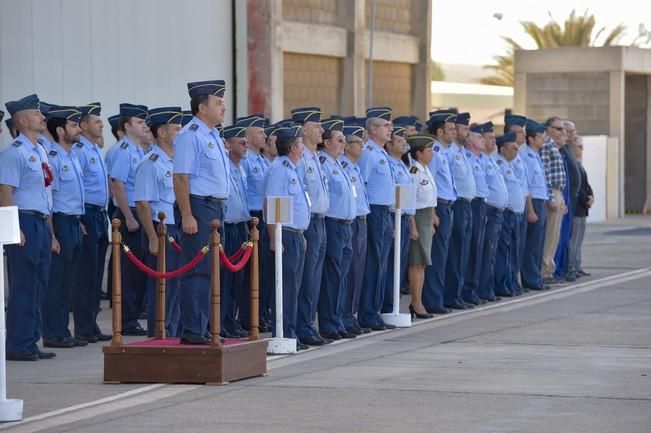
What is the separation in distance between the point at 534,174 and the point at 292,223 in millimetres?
6617

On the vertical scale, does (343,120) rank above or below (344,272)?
above

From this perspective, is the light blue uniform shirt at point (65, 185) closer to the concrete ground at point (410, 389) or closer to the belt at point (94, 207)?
the belt at point (94, 207)

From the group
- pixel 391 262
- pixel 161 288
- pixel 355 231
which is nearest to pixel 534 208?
pixel 391 262

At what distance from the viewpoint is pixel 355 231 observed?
14.7m

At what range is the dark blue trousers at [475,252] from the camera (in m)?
17.8

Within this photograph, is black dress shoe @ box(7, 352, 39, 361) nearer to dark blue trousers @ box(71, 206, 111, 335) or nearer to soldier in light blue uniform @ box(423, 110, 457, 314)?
dark blue trousers @ box(71, 206, 111, 335)

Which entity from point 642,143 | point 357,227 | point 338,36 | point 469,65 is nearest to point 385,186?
point 357,227

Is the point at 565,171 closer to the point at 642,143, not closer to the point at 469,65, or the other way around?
the point at 642,143

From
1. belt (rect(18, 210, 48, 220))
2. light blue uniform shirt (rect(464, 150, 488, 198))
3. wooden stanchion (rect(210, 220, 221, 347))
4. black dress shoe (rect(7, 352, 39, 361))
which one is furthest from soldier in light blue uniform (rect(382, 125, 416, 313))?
wooden stanchion (rect(210, 220, 221, 347))

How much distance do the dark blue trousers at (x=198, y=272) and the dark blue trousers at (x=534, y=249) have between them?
819cm

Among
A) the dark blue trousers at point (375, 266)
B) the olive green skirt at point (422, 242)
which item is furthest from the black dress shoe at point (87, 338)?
the olive green skirt at point (422, 242)

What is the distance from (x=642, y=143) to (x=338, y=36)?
499 inches

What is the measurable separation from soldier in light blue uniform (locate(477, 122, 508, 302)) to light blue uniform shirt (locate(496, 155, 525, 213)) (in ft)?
0.96

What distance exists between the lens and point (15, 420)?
388 inches
